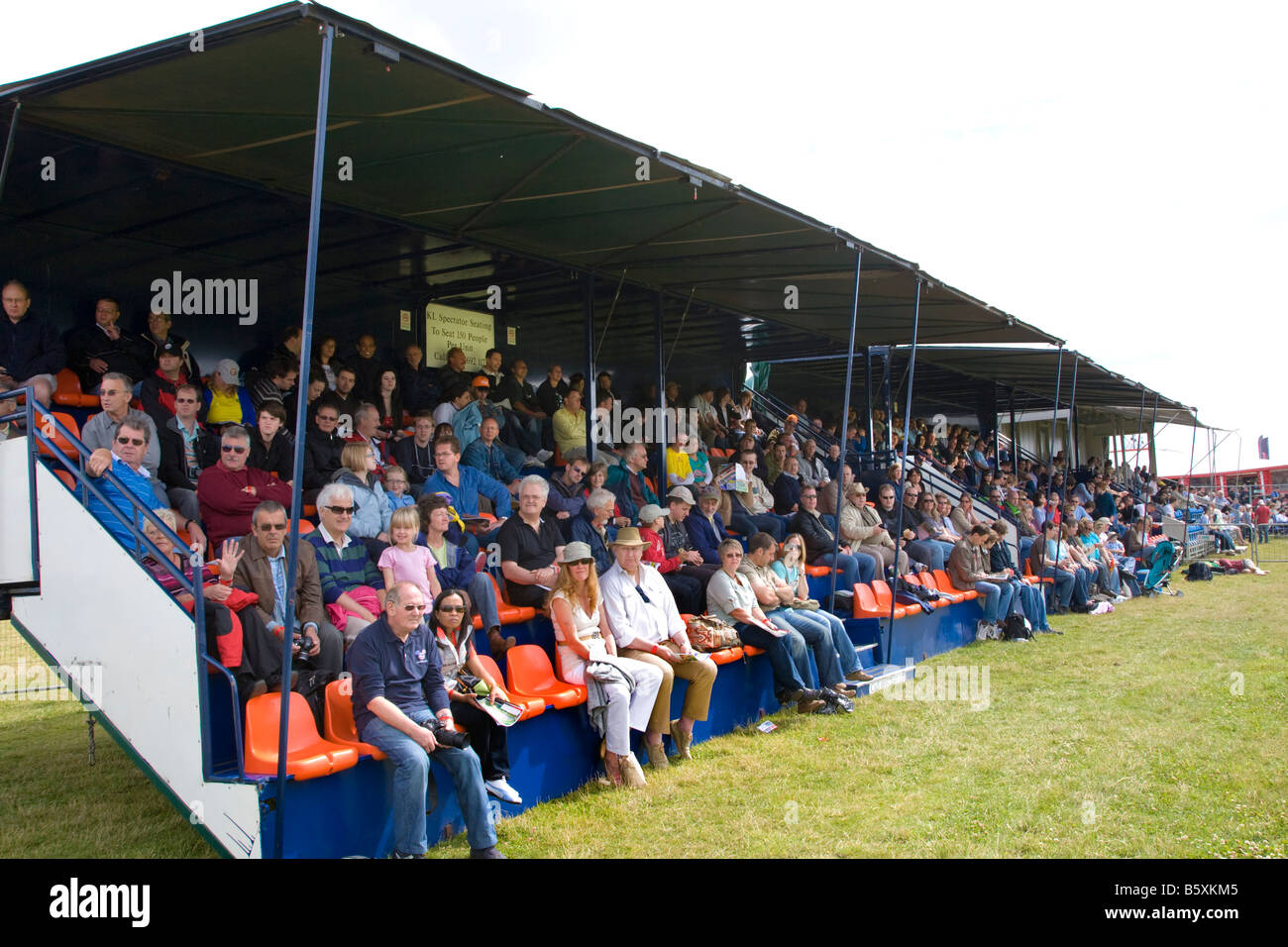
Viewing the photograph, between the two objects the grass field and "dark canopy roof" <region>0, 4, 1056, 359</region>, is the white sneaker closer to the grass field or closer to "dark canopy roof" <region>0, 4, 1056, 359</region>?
the grass field

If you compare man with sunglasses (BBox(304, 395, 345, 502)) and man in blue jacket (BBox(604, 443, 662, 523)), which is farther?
man in blue jacket (BBox(604, 443, 662, 523))

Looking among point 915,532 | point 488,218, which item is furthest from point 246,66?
point 915,532

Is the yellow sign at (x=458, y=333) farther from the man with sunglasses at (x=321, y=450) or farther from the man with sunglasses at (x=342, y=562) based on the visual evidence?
the man with sunglasses at (x=342, y=562)

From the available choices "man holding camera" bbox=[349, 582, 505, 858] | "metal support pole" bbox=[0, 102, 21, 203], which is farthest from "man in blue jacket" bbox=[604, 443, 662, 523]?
"metal support pole" bbox=[0, 102, 21, 203]

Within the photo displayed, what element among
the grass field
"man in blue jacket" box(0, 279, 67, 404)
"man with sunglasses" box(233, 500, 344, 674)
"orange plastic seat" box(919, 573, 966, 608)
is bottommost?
the grass field

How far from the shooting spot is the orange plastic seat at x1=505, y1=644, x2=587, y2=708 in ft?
20.3

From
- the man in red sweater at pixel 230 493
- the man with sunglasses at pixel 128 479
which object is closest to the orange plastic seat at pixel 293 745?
the man with sunglasses at pixel 128 479

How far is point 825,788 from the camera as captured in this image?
19.7 feet

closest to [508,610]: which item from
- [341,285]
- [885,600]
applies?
[341,285]

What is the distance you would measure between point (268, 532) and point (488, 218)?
13.8 feet

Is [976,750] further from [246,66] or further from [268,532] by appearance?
[246,66]

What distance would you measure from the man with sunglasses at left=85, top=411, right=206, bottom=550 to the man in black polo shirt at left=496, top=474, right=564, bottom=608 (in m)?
2.10

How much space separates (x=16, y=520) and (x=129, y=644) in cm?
126

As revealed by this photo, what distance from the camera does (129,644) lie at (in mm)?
4867
